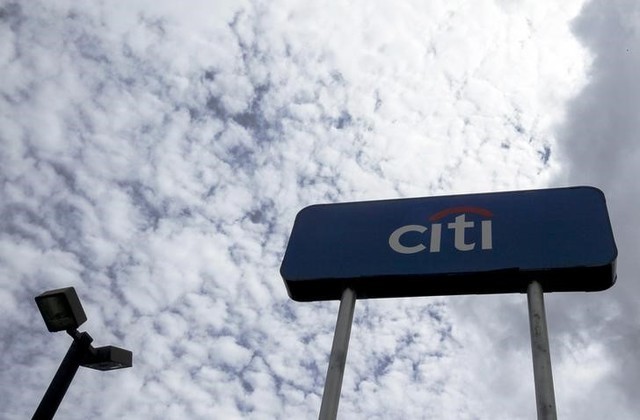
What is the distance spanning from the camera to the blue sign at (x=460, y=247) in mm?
5219

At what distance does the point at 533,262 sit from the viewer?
5.19 m

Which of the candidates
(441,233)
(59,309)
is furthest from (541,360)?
(59,309)

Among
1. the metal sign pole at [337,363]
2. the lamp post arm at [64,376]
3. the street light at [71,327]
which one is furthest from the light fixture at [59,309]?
the metal sign pole at [337,363]

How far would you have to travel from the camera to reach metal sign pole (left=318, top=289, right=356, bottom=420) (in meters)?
4.43

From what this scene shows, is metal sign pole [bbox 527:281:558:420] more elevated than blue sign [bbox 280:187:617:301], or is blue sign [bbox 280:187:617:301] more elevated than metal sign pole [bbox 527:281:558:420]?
blue sign [bbox 280:187:617:301]

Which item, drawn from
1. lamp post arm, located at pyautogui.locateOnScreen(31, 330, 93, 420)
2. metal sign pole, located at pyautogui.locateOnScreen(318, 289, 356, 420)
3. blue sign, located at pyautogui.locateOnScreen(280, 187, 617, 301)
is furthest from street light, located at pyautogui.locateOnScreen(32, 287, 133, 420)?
metal sign pole, located at pyautogui.locateOnScreen(318, 289, 356, 420)

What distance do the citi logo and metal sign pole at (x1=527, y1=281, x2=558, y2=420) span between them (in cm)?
76

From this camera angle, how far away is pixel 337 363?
4.71m

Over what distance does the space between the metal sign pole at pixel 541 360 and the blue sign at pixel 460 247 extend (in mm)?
422

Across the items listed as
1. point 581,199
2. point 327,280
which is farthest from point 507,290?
point 327,280

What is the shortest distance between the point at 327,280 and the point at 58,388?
9.24ft

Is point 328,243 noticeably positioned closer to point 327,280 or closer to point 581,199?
point 327,280

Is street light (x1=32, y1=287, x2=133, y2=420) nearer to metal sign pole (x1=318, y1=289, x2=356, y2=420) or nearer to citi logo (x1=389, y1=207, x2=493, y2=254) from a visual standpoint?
metal sign pole (x1=318, y1=289, x2=356, y2=420)

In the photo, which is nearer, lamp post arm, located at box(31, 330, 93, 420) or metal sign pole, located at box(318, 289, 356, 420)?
metal sign pole, located at box(318, 289, 356, 420)
